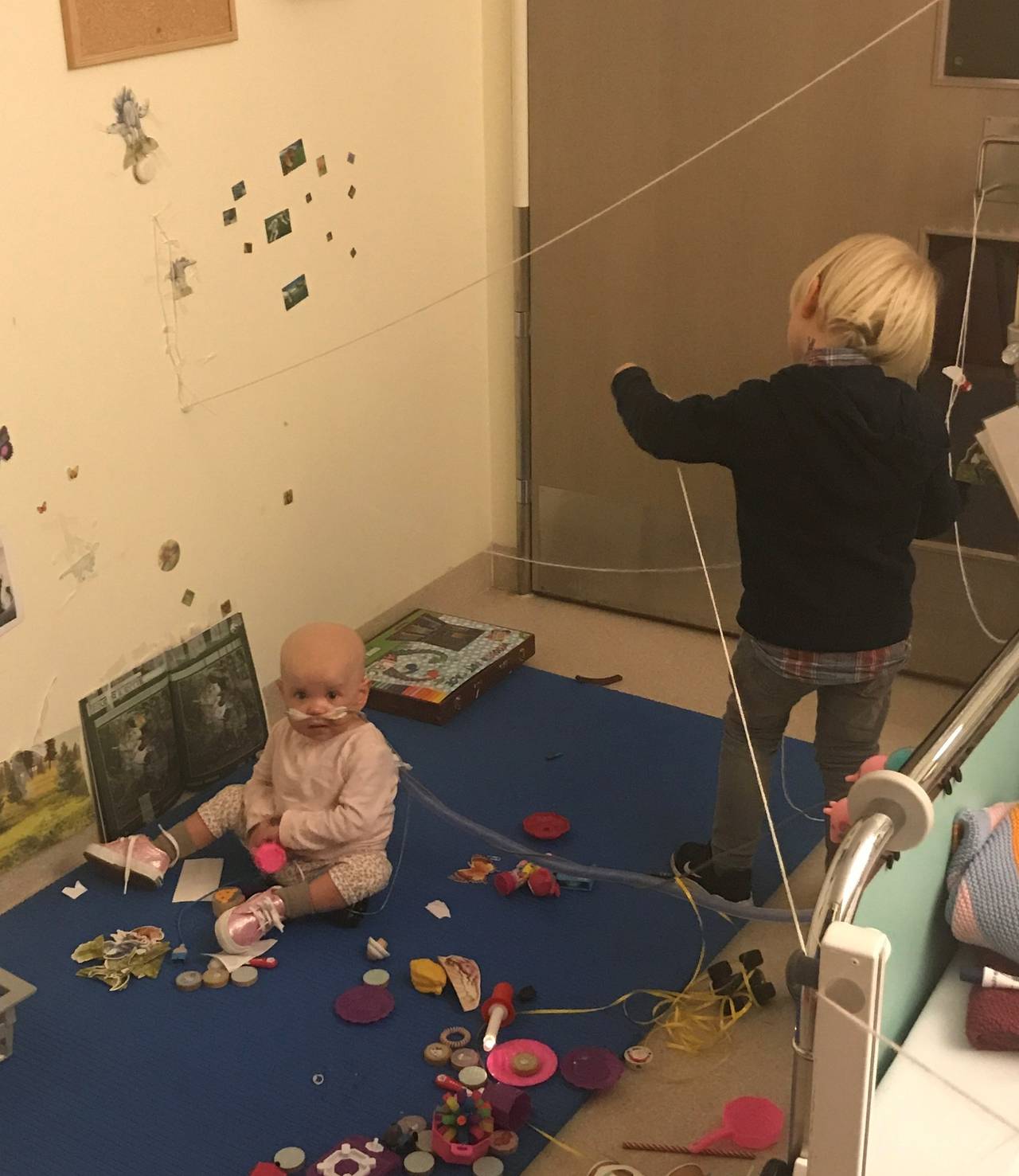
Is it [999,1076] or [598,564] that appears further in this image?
[598,564]

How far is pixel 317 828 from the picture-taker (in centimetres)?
209

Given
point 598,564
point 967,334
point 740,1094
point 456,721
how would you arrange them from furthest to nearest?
point 598,564 → point 456,721 → point 967,334 → point 740,1094

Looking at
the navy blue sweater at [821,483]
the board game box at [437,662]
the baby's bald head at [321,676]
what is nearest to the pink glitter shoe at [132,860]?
the baby's bald head at [321,676]

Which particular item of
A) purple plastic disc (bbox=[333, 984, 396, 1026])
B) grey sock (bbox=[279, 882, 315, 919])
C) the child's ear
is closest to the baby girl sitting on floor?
grey sock (bbox=[279, 882, 315, 919])

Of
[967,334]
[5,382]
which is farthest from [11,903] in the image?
[967,334]

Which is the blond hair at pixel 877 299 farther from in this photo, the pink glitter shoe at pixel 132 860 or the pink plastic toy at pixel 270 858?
the pink glitter shoe at pixel 132 860

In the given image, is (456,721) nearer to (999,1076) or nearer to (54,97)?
(54,97)

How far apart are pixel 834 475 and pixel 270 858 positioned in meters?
0.93

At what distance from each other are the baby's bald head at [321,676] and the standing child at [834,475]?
0.53 metres

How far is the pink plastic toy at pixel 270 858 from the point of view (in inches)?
82.1

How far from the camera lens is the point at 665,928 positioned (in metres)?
2.05

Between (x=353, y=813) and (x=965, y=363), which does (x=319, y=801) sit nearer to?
(x=353, y=813)

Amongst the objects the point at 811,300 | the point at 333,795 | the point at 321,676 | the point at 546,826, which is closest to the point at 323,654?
the point at 321,676

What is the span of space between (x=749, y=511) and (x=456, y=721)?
0.90 metres
